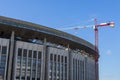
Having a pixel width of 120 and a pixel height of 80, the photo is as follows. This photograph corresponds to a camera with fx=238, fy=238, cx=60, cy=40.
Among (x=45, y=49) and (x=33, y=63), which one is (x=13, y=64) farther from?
(x=45, y=49)

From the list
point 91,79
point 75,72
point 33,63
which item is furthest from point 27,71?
point 91,79

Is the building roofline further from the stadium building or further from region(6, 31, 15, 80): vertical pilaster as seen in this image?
region(6, 31, 15, 80): vertical pilaster

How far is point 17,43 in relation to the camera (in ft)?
244

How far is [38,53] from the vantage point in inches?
3125

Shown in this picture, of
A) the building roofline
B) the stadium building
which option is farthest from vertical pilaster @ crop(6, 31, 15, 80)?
the building roofline

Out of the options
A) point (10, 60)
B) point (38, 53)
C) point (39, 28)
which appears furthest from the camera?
point (39, 28)

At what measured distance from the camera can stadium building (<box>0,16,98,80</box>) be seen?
72125mm

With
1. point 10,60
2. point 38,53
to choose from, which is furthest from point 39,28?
point 10,60

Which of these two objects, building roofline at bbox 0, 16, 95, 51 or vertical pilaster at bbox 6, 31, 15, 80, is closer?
vertical pilaster at bbox 6, 31, 15, 80

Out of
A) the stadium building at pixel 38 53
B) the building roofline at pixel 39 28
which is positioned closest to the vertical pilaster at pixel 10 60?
the stadium building at pixel 38 53

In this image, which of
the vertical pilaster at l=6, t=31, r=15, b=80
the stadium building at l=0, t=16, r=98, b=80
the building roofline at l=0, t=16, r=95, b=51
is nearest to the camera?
the vertical pilaster at l=6, t=31, r=15, b=80

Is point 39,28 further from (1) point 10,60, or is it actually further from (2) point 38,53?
(1) point 10,60

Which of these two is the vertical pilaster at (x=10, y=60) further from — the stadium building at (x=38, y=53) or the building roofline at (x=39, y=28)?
the building roofline at (x=39, y=28)

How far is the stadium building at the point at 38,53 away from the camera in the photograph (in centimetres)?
7212
